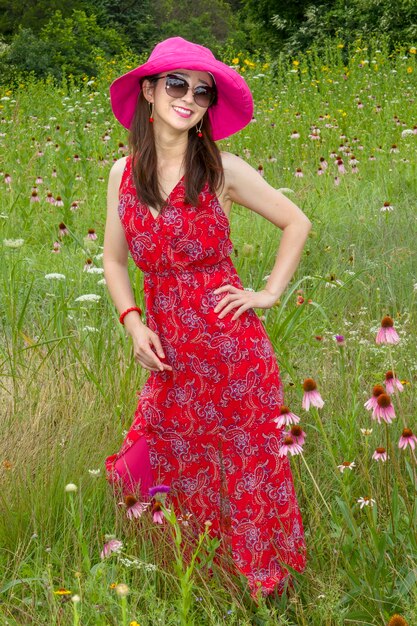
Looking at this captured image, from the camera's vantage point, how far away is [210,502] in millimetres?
2811

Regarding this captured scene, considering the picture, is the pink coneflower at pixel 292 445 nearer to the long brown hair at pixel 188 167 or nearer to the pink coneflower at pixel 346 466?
the pink coneflower at pixel 346 466

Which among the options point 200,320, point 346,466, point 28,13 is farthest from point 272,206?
point 28,13

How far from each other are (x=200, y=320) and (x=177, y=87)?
0.61 m

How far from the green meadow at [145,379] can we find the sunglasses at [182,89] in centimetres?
79

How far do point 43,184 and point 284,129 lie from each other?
7.71 feet

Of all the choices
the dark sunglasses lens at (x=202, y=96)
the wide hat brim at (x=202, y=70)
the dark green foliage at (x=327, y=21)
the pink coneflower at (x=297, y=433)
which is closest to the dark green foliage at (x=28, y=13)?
the dark green foliage at (x=327, y=21)

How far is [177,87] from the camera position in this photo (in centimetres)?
267

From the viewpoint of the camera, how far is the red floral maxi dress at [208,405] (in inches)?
105

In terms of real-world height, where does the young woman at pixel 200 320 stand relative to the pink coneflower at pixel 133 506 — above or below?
above

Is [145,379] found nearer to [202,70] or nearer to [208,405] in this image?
[208,405]

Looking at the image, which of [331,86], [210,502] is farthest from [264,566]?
[331,86]

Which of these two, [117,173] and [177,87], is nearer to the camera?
[177,87]

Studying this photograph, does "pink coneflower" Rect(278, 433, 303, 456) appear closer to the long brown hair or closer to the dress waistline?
the dress waistline

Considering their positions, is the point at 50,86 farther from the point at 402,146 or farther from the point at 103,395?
the point at 103,395
